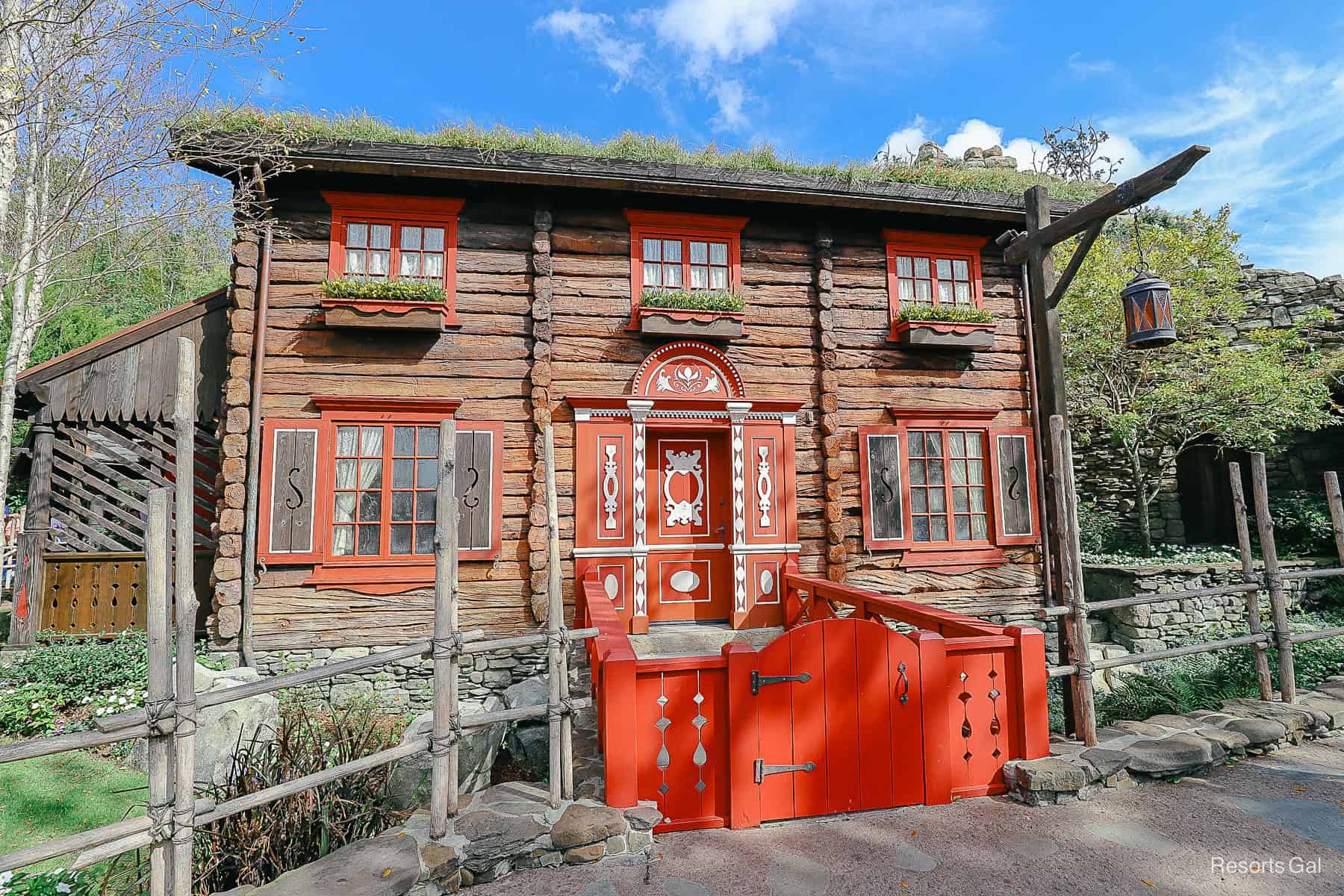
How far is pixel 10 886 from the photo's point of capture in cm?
275

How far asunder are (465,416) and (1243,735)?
25.2 ft

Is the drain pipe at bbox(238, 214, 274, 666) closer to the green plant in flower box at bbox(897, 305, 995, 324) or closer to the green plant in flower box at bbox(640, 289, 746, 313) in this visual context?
the green plant in flower box at bbox(640, 289, 746, 313)

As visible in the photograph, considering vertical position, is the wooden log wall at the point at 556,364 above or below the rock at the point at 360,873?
above

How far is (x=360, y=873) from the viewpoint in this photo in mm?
3111

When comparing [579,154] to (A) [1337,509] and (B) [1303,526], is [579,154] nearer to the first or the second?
(A) [1337,509]

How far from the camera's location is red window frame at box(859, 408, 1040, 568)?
8.12 m

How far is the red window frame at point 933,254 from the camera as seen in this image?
8.51 metres

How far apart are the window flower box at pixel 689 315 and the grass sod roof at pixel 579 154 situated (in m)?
1.48

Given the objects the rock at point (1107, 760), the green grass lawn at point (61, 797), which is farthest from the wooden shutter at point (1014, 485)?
the green grass lawn at point (61, 797)

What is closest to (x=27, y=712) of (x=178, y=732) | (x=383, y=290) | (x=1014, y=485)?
(x=383, y=290)

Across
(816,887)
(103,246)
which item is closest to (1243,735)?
(816,887)

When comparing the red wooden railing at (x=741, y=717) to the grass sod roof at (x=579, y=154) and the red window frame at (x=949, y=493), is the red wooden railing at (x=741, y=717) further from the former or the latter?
the grass sod roof at (x=579, y=154)

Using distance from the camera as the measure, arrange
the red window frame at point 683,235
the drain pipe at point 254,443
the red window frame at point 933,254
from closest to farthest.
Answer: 1. the drain pipe at point 254,443
2. the red window frame at point 683,235
3. the red window frame at point 933,254

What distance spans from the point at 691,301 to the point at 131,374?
6729mm
